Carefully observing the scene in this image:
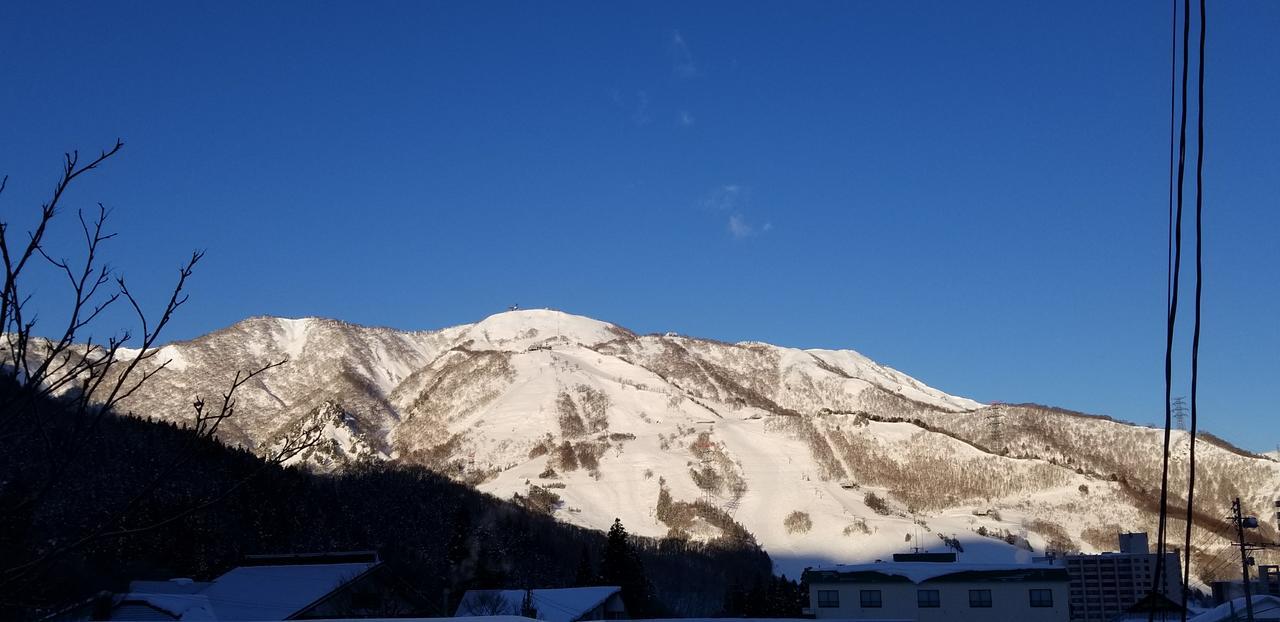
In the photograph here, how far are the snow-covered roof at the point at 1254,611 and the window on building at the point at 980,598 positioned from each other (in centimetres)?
1900

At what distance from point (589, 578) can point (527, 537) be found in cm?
2929

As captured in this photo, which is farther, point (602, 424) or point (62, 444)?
point (602, 424)

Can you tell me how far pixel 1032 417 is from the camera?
516ft

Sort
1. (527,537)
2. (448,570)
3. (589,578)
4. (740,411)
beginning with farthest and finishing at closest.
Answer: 1. (740,411)
2. (527,537)
3. (448,570)
4. (589,578)

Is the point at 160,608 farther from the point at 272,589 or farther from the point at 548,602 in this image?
the point at 548,602

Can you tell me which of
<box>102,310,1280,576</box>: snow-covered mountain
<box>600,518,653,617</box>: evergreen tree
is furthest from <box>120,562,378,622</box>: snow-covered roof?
<box>102,310,1280,576</box>: snow-covered mountain

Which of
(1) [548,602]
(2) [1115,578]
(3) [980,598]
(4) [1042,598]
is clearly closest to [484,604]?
(1) [548,602]

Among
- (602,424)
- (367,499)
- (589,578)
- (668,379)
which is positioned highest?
(668,379)

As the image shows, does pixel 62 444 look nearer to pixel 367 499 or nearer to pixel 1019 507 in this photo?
pixel 367 499

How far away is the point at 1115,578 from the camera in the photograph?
216 ft

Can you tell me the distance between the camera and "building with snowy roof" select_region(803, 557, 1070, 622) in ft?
124

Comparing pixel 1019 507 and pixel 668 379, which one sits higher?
pixel 668 379

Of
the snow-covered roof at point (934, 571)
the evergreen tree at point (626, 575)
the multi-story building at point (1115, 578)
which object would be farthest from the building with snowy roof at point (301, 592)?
the multi-story building at point (1115, 578)

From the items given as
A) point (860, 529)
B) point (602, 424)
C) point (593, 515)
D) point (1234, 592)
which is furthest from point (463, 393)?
point (1234, 592)
